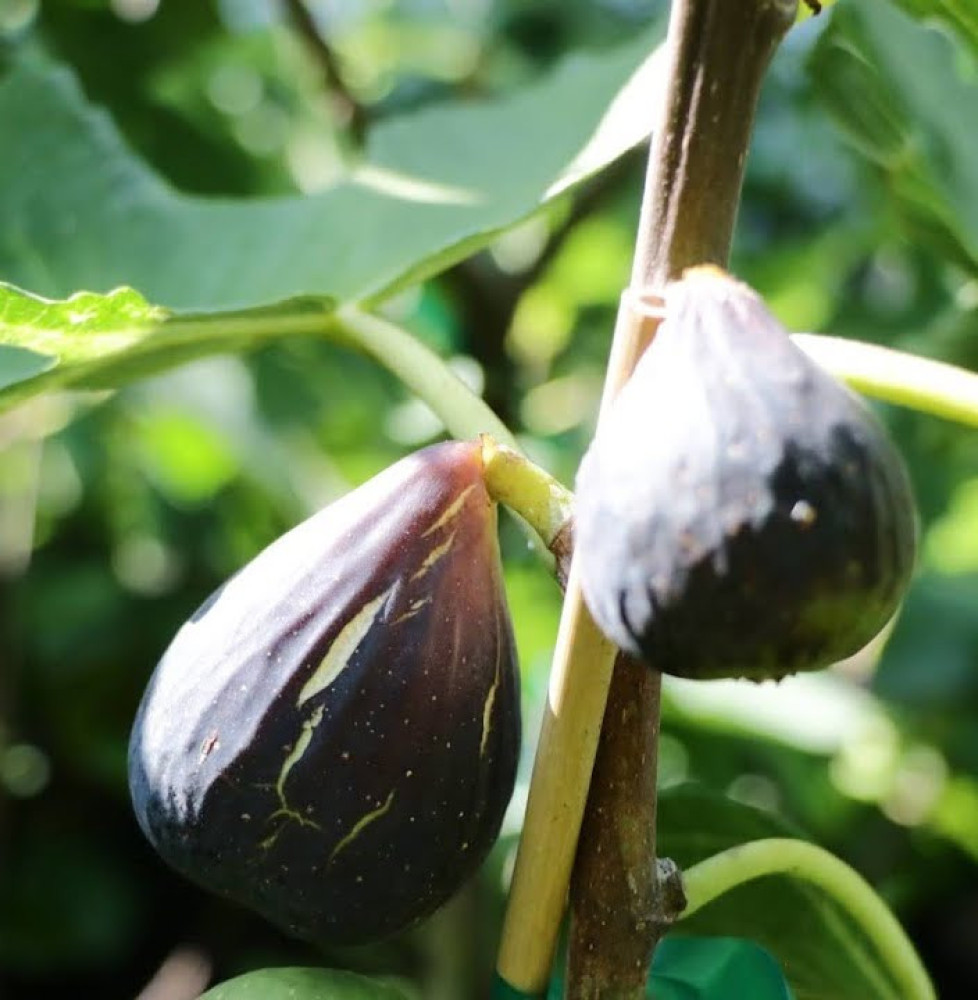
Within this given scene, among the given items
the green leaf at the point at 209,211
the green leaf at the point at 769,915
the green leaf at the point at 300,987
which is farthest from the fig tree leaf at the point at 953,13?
the green leaf at the point at 300,987

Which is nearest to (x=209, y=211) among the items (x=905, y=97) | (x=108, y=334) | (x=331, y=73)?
(x=108, y=334)

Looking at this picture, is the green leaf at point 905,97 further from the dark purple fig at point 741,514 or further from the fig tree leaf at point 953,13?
the dark purple fig at point 741,514

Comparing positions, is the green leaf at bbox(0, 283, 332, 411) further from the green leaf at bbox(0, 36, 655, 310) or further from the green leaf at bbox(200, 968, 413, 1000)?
the green leaf at bbox(200, 968, 413, 1000)

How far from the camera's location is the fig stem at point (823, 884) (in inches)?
26.3

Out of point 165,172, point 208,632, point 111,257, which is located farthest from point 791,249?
point 208,632

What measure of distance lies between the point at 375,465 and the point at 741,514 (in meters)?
1.80

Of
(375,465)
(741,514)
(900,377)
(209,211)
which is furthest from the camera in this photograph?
(375,465)

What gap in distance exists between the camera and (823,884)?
28.7 inches

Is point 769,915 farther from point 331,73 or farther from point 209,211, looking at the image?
point 331,73

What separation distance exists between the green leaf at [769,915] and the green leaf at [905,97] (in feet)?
1.21

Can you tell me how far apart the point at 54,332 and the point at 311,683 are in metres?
0.25

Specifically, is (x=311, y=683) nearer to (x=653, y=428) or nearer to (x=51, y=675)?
(x=653, y=428)

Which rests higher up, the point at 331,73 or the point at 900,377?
the point at 900,377

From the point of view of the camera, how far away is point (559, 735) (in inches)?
23.0
